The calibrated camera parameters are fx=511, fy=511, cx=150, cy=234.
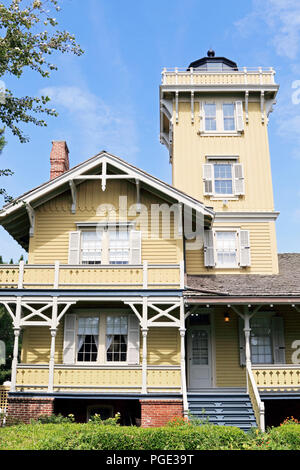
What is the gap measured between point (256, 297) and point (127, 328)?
180 inches

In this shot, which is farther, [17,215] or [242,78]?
[242,78]

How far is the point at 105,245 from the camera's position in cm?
1859

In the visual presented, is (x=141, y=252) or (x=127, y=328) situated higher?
(x=141, y=252)

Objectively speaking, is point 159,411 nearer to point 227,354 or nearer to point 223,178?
point 227,354

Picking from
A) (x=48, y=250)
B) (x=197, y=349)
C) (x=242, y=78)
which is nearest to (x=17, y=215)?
(x=48, y=250)

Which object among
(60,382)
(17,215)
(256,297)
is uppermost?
(17,215)

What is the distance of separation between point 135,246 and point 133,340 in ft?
10.9

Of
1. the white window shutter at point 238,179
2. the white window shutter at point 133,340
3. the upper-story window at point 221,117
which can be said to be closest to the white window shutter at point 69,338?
the white window shutter at point 133,340

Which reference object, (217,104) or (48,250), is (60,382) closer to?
(48,250)

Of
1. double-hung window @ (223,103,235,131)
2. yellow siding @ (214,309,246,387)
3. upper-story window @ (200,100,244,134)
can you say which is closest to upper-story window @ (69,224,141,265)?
yellow siding @ (214,309,246,387)

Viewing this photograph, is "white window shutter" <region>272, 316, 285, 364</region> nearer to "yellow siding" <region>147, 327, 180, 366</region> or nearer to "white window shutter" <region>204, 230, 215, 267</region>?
"white window shutter" <region>204, 230, 215, 267</region>

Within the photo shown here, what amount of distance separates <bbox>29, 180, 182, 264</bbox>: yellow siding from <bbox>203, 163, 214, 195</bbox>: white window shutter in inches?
120

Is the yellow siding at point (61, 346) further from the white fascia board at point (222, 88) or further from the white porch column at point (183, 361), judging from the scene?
the white fascia board at point (222, 88)

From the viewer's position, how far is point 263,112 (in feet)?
72.9
